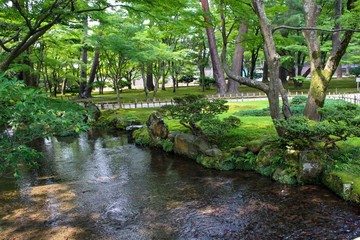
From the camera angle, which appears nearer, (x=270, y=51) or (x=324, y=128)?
(x=324, y=128)

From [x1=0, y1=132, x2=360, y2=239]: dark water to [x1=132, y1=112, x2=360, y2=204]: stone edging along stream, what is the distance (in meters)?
0.29

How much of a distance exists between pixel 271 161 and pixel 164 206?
3.71 meters

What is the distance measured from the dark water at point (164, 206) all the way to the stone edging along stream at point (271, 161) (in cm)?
29

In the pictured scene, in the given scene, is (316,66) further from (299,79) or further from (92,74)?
(92,74)

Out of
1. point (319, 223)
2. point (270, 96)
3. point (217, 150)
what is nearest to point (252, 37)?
point (270, 96)

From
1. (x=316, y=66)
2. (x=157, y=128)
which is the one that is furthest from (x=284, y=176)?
(x=157, y=128)

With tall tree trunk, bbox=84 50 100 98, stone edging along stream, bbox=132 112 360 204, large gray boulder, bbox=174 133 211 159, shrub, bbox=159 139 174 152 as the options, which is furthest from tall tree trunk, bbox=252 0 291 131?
tall tree trunk, bbox=84 50 100 98

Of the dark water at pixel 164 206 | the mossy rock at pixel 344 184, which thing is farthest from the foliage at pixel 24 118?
the mossy rock at pixel 344 184

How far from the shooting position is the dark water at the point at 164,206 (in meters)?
5.79

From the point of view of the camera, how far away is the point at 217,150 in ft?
33.3

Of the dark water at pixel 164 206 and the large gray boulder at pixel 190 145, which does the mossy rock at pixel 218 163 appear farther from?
the large gray boulder at pixel 190 145

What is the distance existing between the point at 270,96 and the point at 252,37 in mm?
2872

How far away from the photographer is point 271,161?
8.85 metres

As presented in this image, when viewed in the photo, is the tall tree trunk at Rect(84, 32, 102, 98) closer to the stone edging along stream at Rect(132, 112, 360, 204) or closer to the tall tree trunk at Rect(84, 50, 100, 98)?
the tall tree trunk at Rect(84, 50, 100, 98)
